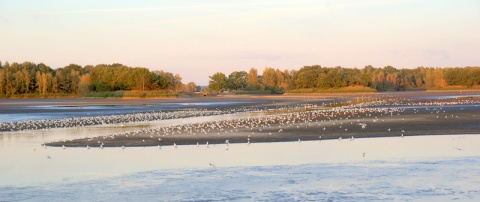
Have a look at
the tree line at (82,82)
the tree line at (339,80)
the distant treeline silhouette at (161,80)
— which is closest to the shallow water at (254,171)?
the distant treeline silhouette at (161,80)

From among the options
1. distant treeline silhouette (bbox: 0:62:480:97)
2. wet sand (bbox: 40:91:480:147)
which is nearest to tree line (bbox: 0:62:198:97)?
distant treeline silhouette (bbox: 0:62:480:97)

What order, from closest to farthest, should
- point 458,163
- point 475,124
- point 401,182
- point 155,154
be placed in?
point 401,182 → point 458,163 → point 155,154 → point 475,124

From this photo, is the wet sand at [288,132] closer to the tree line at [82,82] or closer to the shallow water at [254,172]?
the shallow water at [254,172]

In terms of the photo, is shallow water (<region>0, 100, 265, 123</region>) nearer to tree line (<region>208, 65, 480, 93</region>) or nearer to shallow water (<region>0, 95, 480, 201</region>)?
shallow water (<region>0, 95, 480, 201</region>)

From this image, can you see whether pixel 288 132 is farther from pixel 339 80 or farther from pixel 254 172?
pixel 339 80

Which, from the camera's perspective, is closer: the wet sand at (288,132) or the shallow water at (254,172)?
the shallow water at (254,172)

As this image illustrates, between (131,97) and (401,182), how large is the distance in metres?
102

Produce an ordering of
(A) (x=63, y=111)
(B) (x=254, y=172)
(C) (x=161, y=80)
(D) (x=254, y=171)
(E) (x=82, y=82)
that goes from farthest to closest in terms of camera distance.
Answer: (E) (x=82, y=82) < (C) (x=161, y=80) < (A) (x=63, y=111) < (D) (x=254, y=171) < (B) (x=254, y=172)

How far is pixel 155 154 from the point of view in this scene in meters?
20.4

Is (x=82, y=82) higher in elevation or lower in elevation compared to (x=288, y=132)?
higher

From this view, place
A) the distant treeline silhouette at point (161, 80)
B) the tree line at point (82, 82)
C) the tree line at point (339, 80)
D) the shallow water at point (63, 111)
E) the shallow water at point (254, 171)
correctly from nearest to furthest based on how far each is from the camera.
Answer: the shallow water at point (254, 171) → the shallow water at point (63, 111) → the tree line at point (82, 82) → the distant treeline silhouette at point (161, 80) → the tree line at point (339, 80)

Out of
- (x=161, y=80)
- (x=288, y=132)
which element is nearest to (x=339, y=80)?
(x=161, y=80)

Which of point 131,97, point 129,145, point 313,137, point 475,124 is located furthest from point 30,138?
point 131,97

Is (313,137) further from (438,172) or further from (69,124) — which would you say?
(69,124)
